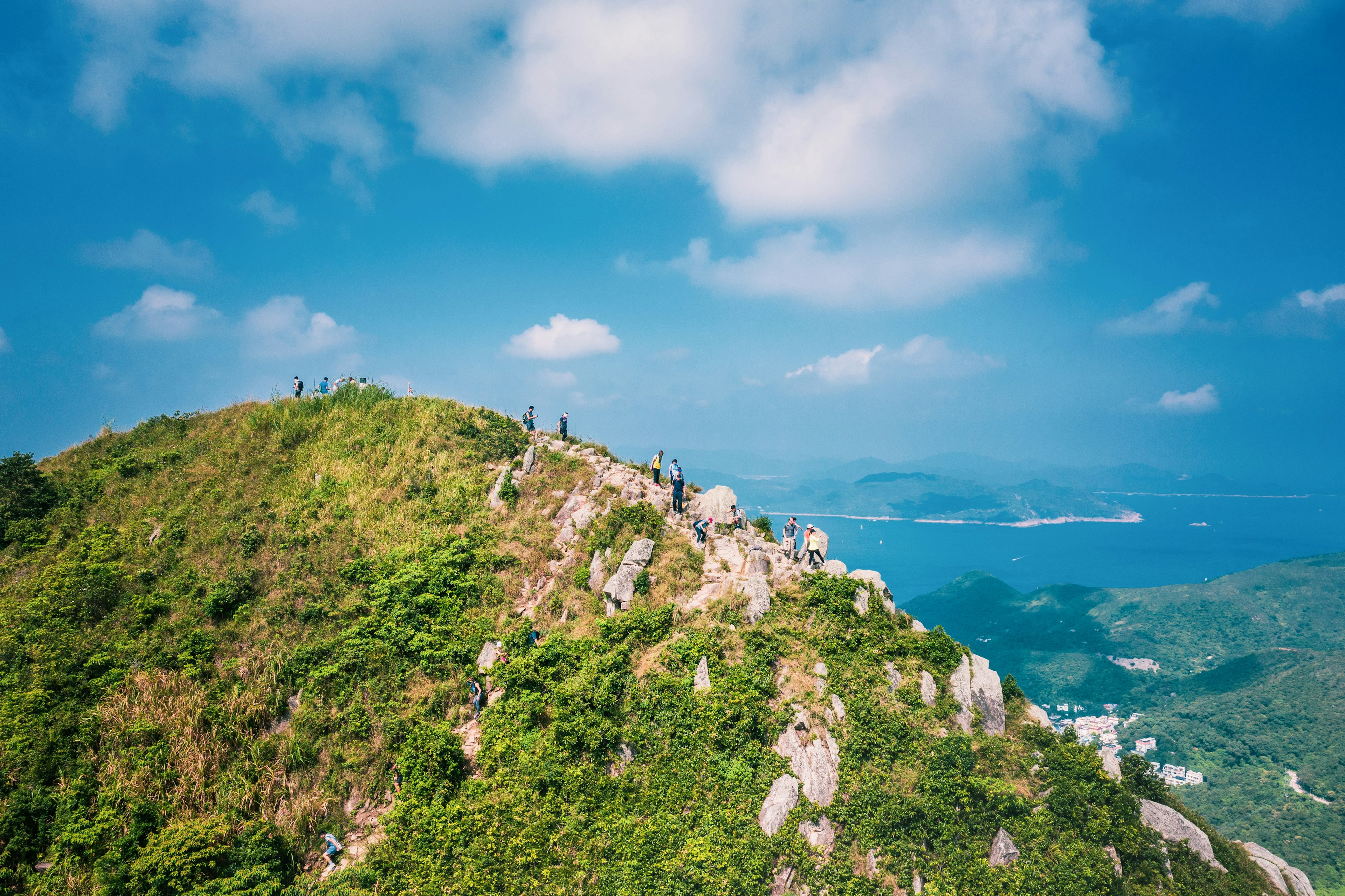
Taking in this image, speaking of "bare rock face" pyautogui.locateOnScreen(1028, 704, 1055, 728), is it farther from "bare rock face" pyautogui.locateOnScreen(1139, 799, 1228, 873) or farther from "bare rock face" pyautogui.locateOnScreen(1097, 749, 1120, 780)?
"bare rock face" pyautogui.locateOnScreen(1139, 799, 1228, 873)

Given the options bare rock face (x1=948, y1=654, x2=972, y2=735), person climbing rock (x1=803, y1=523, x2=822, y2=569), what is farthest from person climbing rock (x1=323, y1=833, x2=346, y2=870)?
bare rock face (x1=948, y1=654, x2=972, y2=735)

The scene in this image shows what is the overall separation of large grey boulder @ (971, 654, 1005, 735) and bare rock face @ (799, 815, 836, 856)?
6474 mm

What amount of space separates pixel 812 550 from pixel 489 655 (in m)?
13.5

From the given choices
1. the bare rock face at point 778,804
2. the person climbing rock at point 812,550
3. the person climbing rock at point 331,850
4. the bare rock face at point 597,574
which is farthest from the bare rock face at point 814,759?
the person climbing rock at point 331,850

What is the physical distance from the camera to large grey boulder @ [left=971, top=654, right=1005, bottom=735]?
17.5m

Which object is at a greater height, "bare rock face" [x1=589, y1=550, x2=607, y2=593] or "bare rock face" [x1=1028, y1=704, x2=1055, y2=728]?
"bare rock face" [x1=589, y1=550, x2=607, y2=593]

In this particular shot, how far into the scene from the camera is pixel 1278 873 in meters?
18.0

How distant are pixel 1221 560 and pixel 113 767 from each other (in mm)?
265730

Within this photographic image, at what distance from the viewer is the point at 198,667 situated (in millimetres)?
18344

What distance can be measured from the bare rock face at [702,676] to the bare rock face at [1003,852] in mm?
8601

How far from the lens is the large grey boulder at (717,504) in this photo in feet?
81.4

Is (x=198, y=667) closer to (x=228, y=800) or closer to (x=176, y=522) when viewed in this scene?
(x=228, y=800)

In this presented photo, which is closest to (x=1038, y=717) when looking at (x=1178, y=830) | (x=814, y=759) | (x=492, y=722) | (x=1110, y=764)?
(x=1110, y=764)

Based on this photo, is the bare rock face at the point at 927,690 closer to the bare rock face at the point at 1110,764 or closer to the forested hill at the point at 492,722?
the forested hill at the point at 492,722
